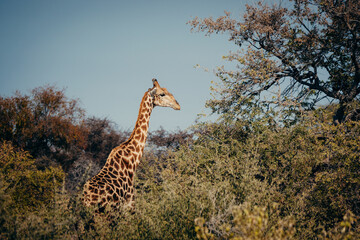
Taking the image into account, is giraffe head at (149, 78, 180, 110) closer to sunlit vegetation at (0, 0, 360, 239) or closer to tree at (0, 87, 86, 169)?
sunlit vegetation at (0, 0, 360, 239)

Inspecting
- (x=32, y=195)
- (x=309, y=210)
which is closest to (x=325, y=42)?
(x=309, y=210)

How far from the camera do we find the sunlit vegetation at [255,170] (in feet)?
14.6

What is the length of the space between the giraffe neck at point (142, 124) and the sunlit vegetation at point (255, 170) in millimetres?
Answer: 974

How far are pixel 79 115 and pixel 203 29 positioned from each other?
1947 centimetres

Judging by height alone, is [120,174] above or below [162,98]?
below

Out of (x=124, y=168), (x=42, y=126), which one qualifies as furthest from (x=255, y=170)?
(x=42, y=126)

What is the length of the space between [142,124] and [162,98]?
3.26 ft

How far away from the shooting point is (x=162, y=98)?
848 cm

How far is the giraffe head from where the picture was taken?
8.45 m

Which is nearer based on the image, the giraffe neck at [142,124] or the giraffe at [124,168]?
the giraffe at [124,168]

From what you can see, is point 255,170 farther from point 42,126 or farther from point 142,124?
point 42,126

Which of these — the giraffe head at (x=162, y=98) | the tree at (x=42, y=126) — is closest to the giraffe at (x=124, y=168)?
the giraffe head at (x=162, y=98)

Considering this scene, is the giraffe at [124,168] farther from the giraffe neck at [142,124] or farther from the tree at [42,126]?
the tree at [42,126]

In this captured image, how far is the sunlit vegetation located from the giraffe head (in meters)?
1.61
